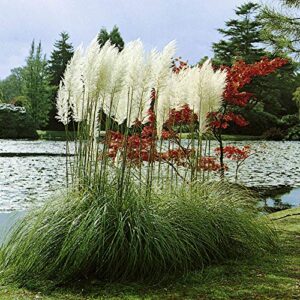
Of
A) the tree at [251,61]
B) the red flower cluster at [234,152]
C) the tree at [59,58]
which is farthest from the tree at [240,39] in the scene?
the red flower cluster at [234,152]

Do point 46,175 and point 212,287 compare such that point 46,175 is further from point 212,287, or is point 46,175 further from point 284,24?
point 212,287

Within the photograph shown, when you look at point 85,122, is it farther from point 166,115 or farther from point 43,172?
point 43,172

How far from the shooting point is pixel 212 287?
320cm

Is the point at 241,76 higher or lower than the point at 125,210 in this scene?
higher

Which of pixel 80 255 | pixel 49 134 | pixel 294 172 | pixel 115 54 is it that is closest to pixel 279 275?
pixel 80 255

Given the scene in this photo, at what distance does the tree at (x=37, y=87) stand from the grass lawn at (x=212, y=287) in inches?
1177

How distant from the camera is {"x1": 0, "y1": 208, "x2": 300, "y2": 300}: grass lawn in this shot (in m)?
3.05

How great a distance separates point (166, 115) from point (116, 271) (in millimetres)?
1685

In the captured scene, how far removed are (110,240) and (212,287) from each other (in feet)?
2.46

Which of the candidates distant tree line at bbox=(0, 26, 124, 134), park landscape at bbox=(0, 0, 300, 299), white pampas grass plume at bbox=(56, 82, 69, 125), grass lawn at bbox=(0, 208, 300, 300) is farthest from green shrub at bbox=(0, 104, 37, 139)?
grass lawn at bbox=(0, 208, 300, 300)

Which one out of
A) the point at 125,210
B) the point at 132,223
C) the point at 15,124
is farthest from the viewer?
the point at 15,124

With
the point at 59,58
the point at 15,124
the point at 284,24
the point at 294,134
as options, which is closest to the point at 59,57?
the point at 59,58

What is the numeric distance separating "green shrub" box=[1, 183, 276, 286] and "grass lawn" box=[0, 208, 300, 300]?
0.34 feet

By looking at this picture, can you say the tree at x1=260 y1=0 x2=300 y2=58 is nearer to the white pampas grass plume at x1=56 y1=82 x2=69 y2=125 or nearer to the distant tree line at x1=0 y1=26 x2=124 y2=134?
the white pampas grass plume at x1=56 y1=82 x2=69 y2=125
